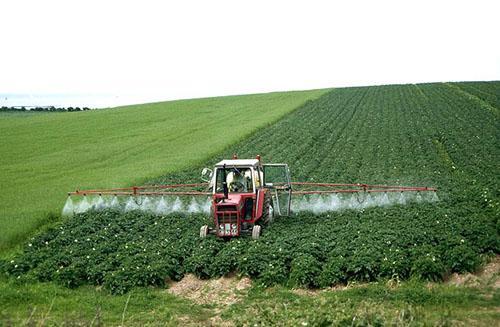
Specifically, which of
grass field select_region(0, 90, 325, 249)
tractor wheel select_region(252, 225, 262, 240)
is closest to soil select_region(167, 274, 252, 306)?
tractor wheel select_region(252, 225, 262, 240)

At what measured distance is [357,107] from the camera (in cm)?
5041

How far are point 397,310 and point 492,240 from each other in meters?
4.91

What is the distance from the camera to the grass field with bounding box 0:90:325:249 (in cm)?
2086

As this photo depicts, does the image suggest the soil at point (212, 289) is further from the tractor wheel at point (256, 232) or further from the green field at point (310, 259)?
the tractor wheel at point (256, 232)

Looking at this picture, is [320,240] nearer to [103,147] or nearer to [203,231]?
[203,231]

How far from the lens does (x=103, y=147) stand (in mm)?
35688

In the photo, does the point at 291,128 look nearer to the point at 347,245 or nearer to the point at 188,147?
the point at 188,147

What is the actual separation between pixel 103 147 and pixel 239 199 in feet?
74.3

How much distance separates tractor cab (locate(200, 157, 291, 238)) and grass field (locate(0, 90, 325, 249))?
5.91 m

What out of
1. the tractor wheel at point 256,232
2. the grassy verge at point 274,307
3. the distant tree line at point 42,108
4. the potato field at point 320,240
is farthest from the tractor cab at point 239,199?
the distant tree line at point 42,108

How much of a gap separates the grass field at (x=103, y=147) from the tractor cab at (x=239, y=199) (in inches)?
232

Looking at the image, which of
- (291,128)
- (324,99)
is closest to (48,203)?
(291,128)

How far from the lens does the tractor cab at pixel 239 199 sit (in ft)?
47.8

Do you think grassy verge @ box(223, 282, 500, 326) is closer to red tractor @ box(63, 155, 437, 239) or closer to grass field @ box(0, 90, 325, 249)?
red tractor @ box(63, 155, 437, 239)
